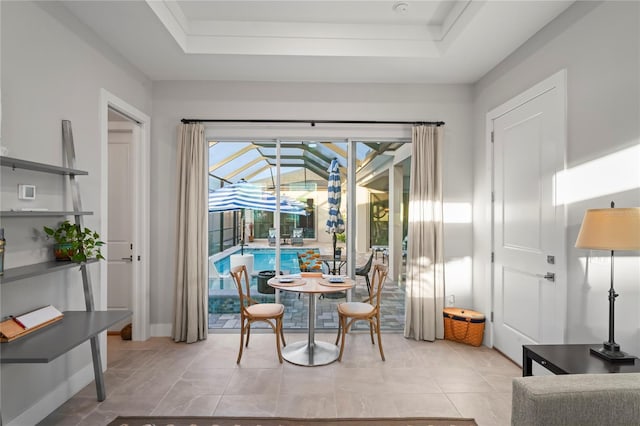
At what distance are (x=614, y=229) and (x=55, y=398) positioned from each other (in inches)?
147

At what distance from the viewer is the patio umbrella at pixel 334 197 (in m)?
4.09

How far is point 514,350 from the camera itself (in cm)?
320

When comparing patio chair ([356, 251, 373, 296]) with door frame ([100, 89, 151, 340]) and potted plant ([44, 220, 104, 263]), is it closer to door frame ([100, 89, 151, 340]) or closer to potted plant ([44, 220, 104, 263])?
door frame ([100, 89, 151, 340])

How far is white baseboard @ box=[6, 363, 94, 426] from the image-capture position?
2.14 meters

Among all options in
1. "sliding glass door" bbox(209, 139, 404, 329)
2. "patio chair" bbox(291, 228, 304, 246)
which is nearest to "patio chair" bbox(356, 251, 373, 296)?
"sliding glass door" bbox(209, 139, 404, 329)

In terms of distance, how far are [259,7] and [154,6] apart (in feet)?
2.84

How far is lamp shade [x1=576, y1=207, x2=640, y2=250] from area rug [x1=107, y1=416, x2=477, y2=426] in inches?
56.8

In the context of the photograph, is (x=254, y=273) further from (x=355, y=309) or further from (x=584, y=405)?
(x=584, y=405)

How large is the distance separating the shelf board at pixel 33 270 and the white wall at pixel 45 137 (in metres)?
0.08

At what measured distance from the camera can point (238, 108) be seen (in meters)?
3.88

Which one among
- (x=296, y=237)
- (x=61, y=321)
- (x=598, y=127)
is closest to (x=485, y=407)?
(x=598, y=127)

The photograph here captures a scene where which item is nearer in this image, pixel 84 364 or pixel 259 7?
pixel 84 364

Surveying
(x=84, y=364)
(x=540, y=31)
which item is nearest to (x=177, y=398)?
(x=84, y=364)

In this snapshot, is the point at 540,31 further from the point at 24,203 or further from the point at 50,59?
the point at 24,203
